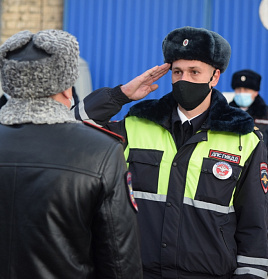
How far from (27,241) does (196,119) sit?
→ 125 cm

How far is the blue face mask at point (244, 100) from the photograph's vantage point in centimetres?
596

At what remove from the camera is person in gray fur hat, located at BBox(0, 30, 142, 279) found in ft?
6.00

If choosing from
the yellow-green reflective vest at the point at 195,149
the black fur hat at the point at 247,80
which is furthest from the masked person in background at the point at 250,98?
the yellow-green reflective vest at the point at 195,149

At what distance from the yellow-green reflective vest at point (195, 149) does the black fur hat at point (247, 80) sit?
348cm

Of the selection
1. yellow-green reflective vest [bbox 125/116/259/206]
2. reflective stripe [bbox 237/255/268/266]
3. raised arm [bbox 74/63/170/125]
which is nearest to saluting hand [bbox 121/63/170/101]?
raised arm [bbox 74/63/170/125]

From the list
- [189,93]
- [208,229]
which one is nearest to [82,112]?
[189,93]

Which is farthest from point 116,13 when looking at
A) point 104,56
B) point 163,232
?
point 163,232

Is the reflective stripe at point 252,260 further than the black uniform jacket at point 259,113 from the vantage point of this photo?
No

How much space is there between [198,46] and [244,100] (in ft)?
10.9

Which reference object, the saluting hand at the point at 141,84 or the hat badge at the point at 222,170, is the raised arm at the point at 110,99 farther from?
the hat badge at the point at 222,170

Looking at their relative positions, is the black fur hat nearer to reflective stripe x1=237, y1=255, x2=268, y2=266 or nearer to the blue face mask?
the blue face mask

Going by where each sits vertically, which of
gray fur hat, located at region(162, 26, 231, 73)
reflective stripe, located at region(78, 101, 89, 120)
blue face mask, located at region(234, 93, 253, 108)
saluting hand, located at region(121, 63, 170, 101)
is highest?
gray fur hat, located at region(162, 26, 231, 73)

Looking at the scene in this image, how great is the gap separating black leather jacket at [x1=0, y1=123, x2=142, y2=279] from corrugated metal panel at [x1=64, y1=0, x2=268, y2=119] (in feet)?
17.2

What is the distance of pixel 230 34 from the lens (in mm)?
6914
